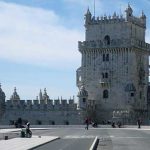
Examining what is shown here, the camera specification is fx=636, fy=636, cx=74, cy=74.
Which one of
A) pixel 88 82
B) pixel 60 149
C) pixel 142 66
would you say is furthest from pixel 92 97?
pixel 60 149

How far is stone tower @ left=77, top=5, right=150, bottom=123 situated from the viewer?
10594 centimetres

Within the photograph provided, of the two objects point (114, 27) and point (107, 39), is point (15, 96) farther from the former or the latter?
point (114, 27)

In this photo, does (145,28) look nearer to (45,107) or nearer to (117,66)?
(117,66)

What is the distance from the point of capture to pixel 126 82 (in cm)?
10594

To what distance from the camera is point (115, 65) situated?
352 ft

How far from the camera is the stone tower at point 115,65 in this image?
105938 millimetres

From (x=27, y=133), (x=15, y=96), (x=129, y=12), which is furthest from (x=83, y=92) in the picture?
(x=27, y=133)

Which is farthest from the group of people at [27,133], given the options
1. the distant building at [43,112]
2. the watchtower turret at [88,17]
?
the watchtower turret at [88,17]

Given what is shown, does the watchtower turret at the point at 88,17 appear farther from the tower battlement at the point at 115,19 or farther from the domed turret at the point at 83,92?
the domed turret at the point at 83,92

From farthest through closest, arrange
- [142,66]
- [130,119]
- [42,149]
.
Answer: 1. [142,66]
2. [130,119]
3. [42,149]

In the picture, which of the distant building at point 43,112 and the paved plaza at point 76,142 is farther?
the distant building at point 43,112

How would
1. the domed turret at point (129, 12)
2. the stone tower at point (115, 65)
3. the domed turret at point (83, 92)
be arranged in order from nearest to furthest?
the domed turret at point (83, 92), the stone tower at point (115, 65), the domed turret at point (129, 12)

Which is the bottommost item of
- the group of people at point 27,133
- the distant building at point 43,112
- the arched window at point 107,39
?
the group of people at point 27,133

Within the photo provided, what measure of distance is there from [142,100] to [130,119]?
696cm
